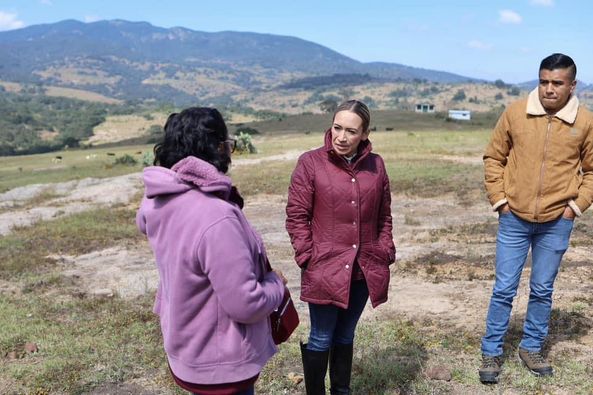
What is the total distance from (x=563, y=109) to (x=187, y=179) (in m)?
2.76

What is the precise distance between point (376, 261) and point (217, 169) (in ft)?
4.82

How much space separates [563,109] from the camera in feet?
12.4

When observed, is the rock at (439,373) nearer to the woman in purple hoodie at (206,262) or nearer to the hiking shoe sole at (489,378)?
the hiking shoe sole at (489,378)

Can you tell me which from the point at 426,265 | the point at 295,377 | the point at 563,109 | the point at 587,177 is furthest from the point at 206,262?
the point at 426,265

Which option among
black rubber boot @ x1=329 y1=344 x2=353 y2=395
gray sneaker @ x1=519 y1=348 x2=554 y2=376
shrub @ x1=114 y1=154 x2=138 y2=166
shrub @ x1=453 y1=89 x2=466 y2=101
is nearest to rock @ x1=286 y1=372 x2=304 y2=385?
black rubber boot @ x1=329 y1=344 x2=353 y2=395

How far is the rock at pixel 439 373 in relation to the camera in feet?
14.2

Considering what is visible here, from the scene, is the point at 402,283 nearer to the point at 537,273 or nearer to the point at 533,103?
the point at 537,273

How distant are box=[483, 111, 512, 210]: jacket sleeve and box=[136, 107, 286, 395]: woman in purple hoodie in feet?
7.12

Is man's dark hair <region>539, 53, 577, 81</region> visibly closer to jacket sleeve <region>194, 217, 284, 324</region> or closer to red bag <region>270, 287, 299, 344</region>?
red bag <region>270, 287, 299, 344</region>

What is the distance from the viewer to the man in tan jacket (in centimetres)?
378

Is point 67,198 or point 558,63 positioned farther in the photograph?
point 67,198

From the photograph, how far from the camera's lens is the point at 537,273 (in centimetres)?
405

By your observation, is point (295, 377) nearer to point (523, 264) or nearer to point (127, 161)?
point (523, 264)

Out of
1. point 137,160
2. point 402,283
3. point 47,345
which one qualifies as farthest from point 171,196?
point 137,160
